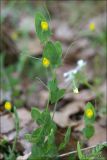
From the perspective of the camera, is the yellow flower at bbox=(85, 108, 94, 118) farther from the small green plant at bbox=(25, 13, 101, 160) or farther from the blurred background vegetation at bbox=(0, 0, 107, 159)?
the blurred background vegetation at bbox=(0, 0, 107, 159)

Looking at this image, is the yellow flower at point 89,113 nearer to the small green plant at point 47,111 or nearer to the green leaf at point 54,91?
the small green plant at point 47,111

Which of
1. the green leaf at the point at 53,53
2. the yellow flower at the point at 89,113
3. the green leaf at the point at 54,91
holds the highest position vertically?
the green leaf at the point at 53,53

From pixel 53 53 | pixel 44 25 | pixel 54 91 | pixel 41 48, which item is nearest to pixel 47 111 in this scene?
pixel 54 91

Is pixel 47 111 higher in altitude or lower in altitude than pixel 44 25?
lower

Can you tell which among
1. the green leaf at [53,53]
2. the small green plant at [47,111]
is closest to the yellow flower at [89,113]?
the small green plant at [47,111]

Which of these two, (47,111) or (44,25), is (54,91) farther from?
(44,25)

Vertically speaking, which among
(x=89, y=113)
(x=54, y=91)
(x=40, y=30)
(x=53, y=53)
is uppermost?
(x=40, y=30)

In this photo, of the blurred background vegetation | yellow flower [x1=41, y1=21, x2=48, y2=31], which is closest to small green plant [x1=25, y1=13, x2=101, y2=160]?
yellow flower [x1=41, y1=21, x2=48, y2=31]

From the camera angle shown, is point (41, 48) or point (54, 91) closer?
point (54, 91)

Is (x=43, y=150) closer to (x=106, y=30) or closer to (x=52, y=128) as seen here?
(x=52, y=128)
